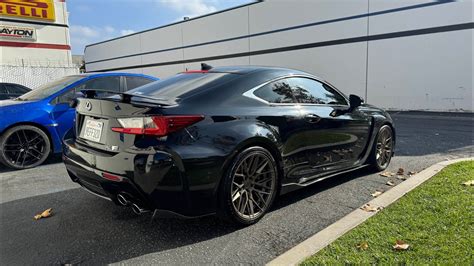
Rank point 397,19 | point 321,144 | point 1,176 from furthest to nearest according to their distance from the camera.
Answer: point 397,19, point 1,176, point 321,144

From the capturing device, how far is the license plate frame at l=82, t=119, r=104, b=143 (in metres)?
3.07

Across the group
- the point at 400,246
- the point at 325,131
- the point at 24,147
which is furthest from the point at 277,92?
the point at 24,147

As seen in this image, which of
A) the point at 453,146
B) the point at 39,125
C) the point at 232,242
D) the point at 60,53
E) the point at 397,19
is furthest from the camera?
the point at 60,53

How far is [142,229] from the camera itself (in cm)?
324

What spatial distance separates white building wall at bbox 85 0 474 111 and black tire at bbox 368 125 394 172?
36.7 feet

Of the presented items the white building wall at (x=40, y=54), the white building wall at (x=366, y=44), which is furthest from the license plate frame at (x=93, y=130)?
the white building wall at (x=40, y=54)

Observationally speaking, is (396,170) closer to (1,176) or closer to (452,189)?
(452,189)

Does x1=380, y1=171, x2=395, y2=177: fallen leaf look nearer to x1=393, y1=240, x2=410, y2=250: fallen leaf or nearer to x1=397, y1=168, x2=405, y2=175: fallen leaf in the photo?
x1=397, y1=168, x2=405, y2=175: fallen leaf

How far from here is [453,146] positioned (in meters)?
6.85

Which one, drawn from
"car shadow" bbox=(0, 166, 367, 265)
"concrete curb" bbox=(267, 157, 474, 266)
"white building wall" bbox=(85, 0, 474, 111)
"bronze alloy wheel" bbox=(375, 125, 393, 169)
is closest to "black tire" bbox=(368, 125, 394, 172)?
"bronze alloy wheel" bbox=(375, 125, 393, 169)

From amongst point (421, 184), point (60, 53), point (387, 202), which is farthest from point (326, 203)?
point (60, 53)

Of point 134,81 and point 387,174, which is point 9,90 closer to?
point 134,81

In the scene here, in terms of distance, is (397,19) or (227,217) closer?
(227,217)

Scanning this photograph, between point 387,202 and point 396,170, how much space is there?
1663mm
